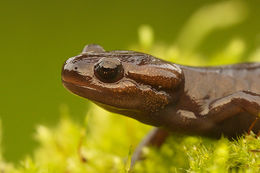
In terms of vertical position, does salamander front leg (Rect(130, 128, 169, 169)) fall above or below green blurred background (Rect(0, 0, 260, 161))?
above

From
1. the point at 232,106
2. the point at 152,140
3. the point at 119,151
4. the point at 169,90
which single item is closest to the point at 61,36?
the point at 119,151

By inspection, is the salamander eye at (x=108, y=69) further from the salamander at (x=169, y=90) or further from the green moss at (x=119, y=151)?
the green moss at (x=119, y=151)

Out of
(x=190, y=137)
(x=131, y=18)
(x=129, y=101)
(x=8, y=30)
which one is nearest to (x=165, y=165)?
(x=190, y=137)

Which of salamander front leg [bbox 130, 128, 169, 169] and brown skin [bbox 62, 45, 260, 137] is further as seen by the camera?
salamander front leg [bbox 130, 128, 169, 169]

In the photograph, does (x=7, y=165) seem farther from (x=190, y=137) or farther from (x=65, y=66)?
(x=190, y=137)

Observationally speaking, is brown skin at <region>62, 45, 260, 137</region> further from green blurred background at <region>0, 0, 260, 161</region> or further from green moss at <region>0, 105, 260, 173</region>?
green blurred background at <region>0, 0, 260, 161</region>

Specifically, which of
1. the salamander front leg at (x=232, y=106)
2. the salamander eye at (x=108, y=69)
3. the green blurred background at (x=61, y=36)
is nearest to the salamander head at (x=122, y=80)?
the salamander eye at (x=108, y=69)

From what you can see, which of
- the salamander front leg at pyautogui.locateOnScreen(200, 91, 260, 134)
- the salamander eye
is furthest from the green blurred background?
the salamander eye

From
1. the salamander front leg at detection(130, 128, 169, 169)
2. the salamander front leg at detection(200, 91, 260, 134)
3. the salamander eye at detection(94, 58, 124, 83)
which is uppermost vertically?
the salamander eye at detection(94, 58, 124, 83)
